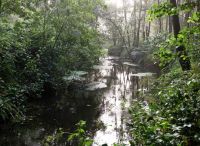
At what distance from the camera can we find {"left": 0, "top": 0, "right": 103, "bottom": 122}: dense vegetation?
11.5 m

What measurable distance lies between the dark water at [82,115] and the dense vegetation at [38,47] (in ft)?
2.47

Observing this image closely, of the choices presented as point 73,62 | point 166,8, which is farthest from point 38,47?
point 166,8

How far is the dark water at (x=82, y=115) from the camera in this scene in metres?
9.29

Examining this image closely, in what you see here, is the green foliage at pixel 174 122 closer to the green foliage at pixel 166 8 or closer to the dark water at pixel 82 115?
the green foliage at pixel 166 8

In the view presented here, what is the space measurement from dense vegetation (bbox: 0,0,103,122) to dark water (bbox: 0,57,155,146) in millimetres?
751

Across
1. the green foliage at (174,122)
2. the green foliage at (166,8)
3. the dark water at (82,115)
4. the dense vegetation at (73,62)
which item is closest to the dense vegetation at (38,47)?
the dense vegetation at (73,62)

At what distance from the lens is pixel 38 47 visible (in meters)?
14.9

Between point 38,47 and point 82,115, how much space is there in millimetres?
4997

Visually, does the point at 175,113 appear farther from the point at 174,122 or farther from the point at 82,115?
the point at 82,115

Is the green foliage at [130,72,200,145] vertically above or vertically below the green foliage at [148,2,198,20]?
below

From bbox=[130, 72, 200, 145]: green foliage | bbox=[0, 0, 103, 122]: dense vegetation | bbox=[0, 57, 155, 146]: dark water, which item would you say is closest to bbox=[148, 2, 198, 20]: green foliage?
bbox=[130, 72, 200, 145]: green foliage

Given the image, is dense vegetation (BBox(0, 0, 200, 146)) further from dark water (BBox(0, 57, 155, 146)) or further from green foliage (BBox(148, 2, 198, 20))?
dark water (BBox(0, 57, 155, 146))

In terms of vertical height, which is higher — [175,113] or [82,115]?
[175,113]

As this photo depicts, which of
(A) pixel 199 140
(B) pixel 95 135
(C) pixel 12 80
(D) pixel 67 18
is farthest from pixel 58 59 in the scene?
(A) pixel 199 140
